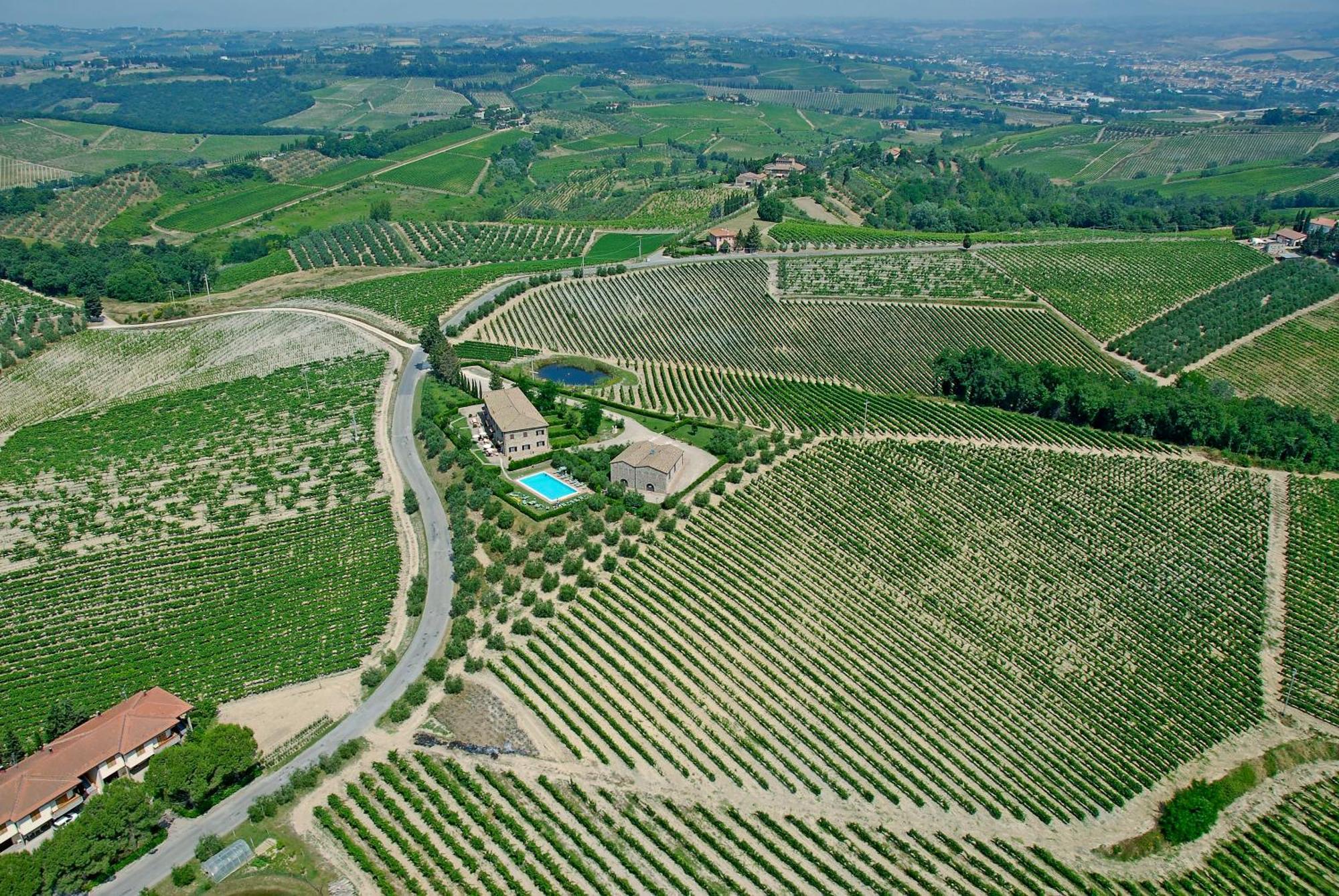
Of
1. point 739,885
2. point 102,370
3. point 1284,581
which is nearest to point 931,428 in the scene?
point 1284,581

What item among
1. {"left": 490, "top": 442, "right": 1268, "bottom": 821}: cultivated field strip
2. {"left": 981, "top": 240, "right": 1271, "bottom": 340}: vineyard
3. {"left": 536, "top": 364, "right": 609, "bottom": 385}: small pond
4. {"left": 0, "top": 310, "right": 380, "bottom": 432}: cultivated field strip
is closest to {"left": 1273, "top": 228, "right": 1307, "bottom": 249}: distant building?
{"left": 981, "top": 240, "right": 1271, "bottom": 340}: vineyard

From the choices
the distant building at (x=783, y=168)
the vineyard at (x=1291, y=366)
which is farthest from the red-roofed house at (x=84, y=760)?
the distant building at (x=783, y=168)

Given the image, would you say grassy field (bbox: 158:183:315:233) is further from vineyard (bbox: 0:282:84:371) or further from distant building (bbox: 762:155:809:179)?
distant building (bbox: 762:155:809:179)

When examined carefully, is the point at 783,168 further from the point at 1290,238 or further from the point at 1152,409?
the point at 1152,409

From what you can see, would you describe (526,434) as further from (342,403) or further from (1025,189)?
(1025,189)

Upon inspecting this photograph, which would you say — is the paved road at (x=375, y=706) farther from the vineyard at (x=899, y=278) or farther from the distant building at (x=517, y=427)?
the vineyard at (x=899, y=278)
